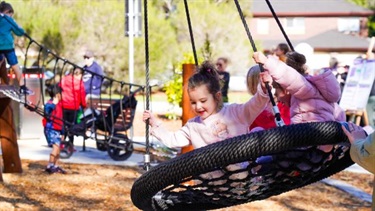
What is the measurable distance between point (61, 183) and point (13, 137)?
0.97 m

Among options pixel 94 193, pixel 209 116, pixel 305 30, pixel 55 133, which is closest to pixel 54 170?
pixel 55 133

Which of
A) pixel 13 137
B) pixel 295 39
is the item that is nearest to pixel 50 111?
pixel 13 137

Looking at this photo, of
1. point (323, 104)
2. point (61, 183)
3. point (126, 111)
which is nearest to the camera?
point (323, 104)

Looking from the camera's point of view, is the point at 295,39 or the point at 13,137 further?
the point at 295,39

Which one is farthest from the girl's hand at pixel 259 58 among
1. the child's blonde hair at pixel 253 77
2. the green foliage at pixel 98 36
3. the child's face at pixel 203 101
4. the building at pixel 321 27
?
the building at pixel 321 27

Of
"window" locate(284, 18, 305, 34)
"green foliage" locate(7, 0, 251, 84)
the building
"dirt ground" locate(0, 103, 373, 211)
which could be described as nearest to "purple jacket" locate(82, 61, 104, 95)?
"dirt ground" locate(0, 103, 373, 211)

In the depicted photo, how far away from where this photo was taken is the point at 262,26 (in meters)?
54.5

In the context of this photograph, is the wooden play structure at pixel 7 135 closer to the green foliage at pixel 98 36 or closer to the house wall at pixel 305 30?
the green foliage at pixel 98 36

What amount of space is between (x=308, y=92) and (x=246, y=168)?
69 cm

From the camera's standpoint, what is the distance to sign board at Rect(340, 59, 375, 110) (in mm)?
→ 14273

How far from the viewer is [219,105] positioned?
4.89m

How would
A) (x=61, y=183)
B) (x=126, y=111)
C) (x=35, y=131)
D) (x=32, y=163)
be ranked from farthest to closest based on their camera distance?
(x=35, y=131), (x=126, y=111), (x=32, y=163), (x=61, y=183)

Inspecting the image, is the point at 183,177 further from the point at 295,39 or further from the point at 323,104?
the point at 295,39

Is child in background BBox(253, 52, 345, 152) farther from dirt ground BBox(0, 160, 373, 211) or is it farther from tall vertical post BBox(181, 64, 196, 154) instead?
tall vertical post BBox(181, 64, 196, 154)
